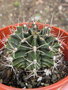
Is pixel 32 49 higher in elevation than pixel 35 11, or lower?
lower

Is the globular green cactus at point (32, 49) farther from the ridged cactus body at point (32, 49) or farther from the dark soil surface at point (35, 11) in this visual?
the dark soil surface at point (35, 11)

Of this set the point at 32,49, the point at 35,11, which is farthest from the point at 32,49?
the point at 35,11

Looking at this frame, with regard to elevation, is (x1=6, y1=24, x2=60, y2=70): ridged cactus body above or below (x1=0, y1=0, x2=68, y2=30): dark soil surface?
below

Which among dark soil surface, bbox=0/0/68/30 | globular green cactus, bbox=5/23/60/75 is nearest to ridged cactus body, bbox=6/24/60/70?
globular green cactus, bbox=5/23/60/75

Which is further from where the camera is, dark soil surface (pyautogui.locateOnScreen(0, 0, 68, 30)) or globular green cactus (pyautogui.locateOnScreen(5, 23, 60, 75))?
dark soil surface (pyautogui.locateOnScreen(0, 0, 68, 30))

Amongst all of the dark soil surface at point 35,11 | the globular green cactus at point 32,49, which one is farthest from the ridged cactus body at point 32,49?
the dark soil surface at point 35,11

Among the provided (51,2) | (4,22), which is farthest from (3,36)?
(51,2)

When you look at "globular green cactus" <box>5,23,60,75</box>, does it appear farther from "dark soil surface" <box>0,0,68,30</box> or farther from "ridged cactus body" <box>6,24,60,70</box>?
"dark soil surface" <box>0,0,68,30</box>

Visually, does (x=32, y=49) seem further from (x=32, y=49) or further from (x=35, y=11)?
(x=35, y=11)

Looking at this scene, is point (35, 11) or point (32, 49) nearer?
point (32, 49)
